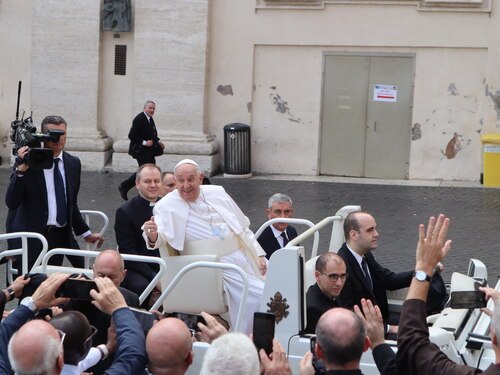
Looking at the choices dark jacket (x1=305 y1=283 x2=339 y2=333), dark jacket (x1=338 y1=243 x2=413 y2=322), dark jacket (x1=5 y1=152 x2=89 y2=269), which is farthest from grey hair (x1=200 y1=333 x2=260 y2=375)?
dark jacket (x1=5 y1=152 x2=89 y2=269)

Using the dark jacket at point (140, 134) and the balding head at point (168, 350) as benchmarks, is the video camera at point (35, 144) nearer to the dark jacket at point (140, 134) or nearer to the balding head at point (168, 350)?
the balding head at point (168, 350)

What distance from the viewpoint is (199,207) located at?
7680 mm

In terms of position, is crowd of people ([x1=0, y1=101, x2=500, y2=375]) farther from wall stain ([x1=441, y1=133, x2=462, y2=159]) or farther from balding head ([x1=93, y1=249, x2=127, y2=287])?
wall stain ([x1=441, y1=133, x2=462, y2=159])

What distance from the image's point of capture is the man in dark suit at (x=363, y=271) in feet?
23.1

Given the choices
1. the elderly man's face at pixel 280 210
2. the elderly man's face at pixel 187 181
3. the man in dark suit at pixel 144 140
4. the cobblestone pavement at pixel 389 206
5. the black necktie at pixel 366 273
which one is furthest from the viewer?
the man in dark suit at pixel 144 140

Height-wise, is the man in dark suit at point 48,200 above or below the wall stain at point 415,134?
below

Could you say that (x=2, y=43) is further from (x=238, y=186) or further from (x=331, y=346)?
(x=331, y=346)

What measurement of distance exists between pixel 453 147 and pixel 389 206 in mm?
3328

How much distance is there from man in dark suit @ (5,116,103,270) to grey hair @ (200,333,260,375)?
15.4ft

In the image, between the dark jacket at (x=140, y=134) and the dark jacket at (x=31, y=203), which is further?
the dark jacket at (x=140, y=134)

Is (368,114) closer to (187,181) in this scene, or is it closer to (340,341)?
(187,181)

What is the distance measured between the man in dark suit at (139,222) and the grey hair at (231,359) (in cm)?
386

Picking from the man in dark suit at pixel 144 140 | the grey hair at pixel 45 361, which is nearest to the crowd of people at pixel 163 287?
the grey hair at pixel 45 361

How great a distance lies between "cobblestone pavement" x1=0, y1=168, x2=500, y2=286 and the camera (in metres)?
12.9
